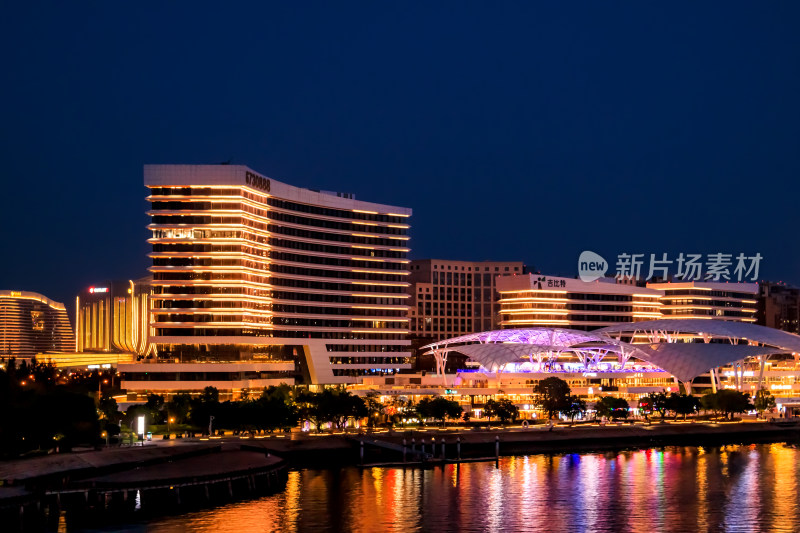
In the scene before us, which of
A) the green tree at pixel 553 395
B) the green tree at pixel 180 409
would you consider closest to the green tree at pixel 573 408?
the green tree at pixel 553 395

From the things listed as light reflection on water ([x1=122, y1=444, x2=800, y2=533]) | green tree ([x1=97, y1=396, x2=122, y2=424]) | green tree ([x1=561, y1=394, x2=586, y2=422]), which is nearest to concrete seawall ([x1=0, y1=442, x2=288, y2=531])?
light reflection on water ([x1=122, y1=444, x2=800, y2=533])

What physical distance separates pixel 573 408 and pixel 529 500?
88.5 meters

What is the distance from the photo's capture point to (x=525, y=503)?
315 ft

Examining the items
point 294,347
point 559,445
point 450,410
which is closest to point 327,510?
point 559,445

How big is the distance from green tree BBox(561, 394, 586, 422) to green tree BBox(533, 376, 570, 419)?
105 cm

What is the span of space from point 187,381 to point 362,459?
55.7 metres

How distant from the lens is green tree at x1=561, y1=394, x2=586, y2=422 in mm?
181500

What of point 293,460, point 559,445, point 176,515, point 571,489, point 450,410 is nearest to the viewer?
point 176,515

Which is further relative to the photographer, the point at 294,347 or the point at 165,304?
the point at 294,347

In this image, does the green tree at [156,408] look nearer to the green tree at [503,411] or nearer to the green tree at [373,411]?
the green tree at [373,411]

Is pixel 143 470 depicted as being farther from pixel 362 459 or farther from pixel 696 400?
pixel 696 400

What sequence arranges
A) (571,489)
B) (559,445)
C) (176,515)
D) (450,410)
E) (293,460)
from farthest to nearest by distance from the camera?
1. (450,410)
2. (559,445)
3. (293,460)
4. (571,489)
5. (176,515)

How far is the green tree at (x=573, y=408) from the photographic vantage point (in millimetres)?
181500

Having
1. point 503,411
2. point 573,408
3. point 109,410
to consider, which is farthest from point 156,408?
point 573,408
